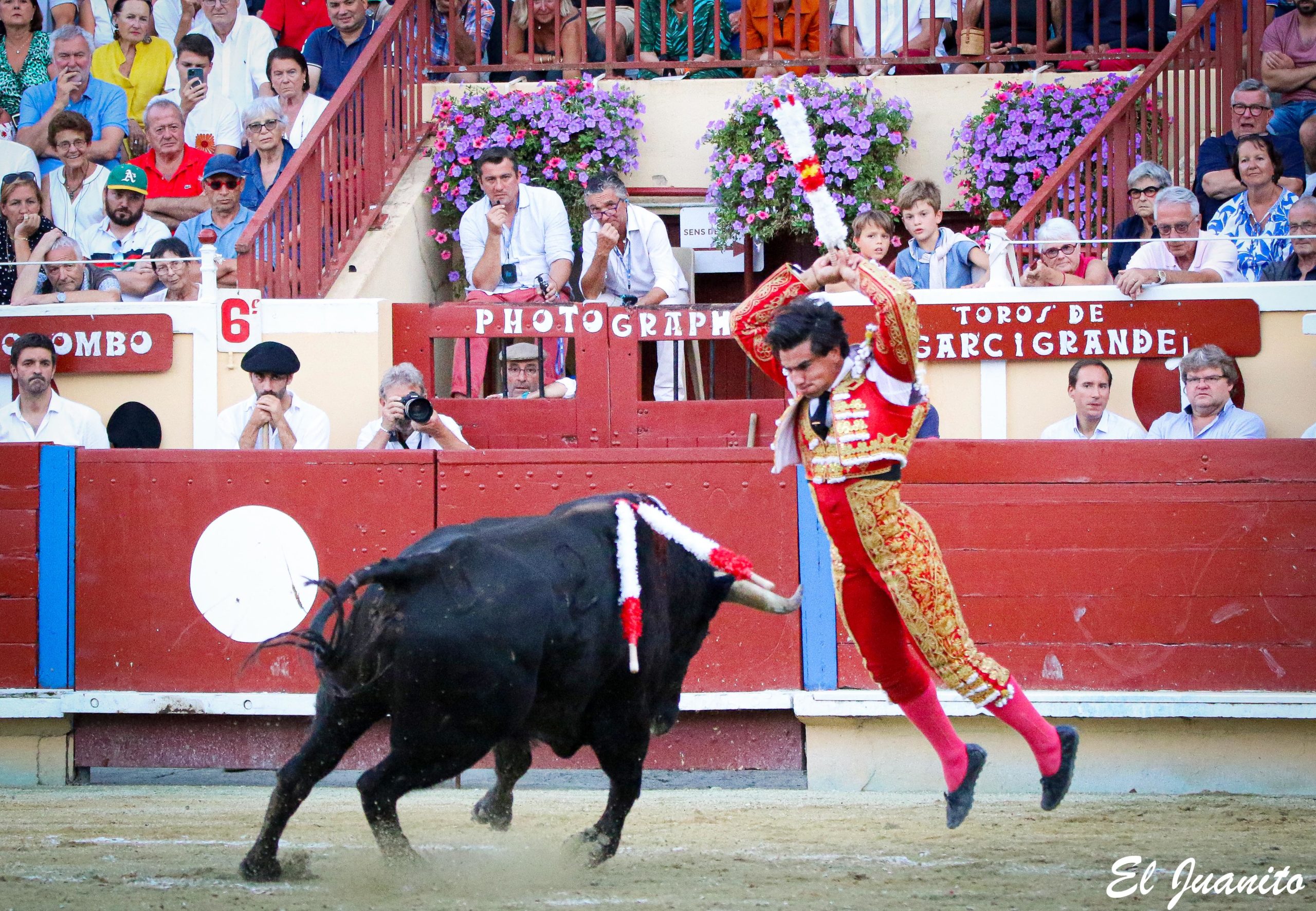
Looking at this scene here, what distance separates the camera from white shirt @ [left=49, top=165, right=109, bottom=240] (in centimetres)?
838

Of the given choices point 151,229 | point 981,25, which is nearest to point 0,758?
point 151,229

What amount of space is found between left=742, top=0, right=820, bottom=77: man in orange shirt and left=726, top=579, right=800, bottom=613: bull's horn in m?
5.11

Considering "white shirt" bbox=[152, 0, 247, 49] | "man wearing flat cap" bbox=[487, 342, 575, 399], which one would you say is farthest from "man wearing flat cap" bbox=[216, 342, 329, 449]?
"white shirt" bbox=[152, 0, 247, 49]

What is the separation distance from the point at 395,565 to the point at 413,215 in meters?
5.14

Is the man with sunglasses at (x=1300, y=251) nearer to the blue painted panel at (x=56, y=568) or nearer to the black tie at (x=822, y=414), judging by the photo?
the black tie at (x=822, y=414)

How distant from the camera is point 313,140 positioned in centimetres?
784

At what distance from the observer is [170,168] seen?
8.50 meters

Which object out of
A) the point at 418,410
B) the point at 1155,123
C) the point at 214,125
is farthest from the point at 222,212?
the point at 1155,123

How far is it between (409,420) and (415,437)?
0.47 feet

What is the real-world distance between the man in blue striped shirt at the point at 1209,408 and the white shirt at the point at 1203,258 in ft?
2.01

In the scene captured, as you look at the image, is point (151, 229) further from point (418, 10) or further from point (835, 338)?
point (835, 338)

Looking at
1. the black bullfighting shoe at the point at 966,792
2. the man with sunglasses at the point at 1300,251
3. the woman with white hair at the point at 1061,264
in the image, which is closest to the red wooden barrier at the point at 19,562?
the black bullfighting shoe at the point at 966,792

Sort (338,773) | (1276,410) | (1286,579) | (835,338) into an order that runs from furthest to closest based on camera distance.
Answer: (1276,410), (338,773), (1286,579), (835,338)

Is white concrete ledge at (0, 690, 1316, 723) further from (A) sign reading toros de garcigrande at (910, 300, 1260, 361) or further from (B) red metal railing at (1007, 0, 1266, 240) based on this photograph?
(B) red metal railing at (1007, 0, 1266, 240)
